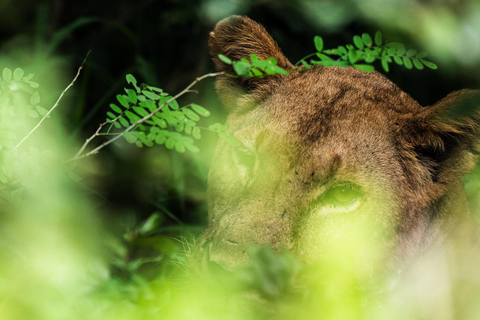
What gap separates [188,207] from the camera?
398 centimetres

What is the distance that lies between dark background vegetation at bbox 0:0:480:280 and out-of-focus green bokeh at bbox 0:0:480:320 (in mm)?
10

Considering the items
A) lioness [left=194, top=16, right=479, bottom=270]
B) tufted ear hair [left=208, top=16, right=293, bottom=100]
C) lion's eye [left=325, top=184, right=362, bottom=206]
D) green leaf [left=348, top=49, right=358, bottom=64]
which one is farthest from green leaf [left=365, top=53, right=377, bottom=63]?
tufted ear hair [left=208, top=16, right=293, bottom=100]

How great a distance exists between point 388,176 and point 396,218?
20 cm

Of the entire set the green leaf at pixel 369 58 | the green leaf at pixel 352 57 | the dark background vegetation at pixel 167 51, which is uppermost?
the green leaf at pixel 369 58

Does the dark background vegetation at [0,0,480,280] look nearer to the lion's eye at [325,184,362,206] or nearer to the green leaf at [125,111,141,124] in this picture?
the lion's eye at [325,184,362,206]

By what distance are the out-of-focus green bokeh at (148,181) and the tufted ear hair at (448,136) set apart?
12cm

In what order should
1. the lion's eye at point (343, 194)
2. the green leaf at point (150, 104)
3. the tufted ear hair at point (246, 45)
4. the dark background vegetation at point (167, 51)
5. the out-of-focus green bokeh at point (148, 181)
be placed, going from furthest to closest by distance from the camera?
the tufted ear hair at point (246, 45)
the dark background vegetation at point (167, 51)
the lion's eye at point (343, 194)
the green leaf at point (150, 104)
the out-of-focus green bokeh at point (148, 181)

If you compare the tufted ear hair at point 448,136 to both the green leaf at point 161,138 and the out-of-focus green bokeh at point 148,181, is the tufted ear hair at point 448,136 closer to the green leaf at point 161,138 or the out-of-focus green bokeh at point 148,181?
the out-of-focus green bokeh at point 148,181

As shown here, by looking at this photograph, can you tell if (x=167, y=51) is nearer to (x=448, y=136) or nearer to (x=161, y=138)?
(x=161, y=138)

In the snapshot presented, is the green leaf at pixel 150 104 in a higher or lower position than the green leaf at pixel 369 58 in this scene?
lower

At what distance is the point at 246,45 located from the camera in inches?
117

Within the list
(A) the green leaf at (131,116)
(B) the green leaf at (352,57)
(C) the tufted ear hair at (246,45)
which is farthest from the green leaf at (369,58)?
(A) the green leaf at (131,116)

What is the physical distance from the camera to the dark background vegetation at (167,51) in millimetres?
2660

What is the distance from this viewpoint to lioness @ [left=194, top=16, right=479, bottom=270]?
2357mm
